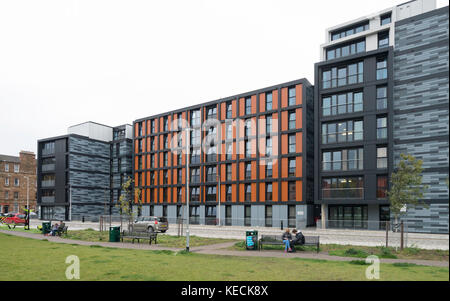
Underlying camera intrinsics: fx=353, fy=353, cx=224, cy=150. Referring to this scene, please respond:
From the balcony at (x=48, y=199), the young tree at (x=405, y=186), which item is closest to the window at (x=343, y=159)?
the young tree at (x=405, y=186)

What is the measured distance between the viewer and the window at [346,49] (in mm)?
39469

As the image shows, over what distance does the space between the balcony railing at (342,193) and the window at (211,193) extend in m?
17.3

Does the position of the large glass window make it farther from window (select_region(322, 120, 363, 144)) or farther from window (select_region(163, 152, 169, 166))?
window (select_region(163, 152, 169, 166))

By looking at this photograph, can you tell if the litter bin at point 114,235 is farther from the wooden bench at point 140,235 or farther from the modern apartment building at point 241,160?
the modern apartment building at point 241,160

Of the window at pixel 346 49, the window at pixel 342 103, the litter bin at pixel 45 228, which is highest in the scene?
the window at pixel 346 49

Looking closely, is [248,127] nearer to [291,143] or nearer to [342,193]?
[291,143]

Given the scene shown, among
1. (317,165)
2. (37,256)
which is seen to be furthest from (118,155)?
(37,256)

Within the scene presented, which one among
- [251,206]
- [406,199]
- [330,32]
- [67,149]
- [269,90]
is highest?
[330,32]

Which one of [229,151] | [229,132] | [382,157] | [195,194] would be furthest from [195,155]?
[382,157]

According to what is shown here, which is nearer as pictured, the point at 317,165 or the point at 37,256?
the point at 37,256

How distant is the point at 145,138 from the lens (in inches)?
2408

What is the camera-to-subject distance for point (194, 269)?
38.2 feet

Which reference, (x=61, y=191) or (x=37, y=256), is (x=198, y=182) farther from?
(x=37, y=256)

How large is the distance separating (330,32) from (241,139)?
1731 cm
